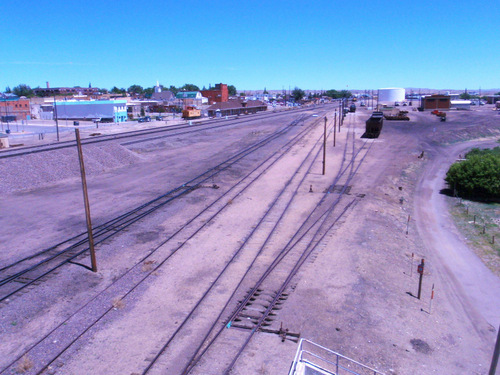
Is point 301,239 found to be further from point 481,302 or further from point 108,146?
point 108,146

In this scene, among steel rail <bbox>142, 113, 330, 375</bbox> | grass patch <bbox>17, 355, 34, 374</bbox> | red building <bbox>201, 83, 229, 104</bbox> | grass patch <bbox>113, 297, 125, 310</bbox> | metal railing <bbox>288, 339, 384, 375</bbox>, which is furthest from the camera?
red building <bbox>201, 83, 229, 104</bbox>

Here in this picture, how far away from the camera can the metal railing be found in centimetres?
948

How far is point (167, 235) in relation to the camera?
68.8 feet

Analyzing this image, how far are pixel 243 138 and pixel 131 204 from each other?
37486mm

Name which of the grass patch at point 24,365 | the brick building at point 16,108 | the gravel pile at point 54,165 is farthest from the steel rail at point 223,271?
the brick building at point 16,108

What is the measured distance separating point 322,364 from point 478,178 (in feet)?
91.7

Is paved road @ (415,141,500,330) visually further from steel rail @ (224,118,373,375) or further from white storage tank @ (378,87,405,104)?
white storage tank @ (378,87,405,104)

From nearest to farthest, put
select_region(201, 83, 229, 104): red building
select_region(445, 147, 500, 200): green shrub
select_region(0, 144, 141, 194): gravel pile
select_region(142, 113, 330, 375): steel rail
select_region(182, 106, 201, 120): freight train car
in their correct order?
select_region(142, 113, 330, 375): steel rail, select_region(445, 147, 500, 200): green shrub, select_region(0, 144, 141, 194): gravel pile, select_region(182, 106, 201, 120): freight train car, select_region(201, 83, 229, 104): red building

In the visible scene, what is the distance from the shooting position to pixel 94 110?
95438 millimetres

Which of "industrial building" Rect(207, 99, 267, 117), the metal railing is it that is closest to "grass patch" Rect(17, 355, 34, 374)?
the metal railing

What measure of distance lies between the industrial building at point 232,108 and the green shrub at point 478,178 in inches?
2979

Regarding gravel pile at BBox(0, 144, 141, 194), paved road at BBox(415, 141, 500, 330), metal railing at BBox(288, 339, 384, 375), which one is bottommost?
paved road at BBox(415, 141, 500, 330)

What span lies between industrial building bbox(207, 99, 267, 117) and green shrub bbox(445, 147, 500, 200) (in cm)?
7566

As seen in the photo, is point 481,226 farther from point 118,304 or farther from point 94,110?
point 94,110
